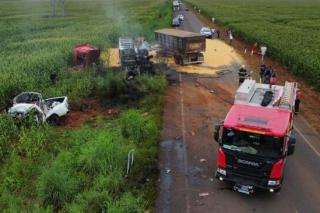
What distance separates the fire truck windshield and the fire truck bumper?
1.14m

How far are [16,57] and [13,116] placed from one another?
17.0m

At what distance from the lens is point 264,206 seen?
1438 centimetres

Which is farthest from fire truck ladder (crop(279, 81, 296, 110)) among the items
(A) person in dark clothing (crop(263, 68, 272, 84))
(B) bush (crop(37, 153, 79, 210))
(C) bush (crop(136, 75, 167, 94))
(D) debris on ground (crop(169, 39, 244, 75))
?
(D) debris on ground (crop(169, 39, 244, 75))

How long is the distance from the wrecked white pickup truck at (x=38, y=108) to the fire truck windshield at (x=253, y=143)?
988 cm

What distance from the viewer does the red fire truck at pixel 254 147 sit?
537 inches

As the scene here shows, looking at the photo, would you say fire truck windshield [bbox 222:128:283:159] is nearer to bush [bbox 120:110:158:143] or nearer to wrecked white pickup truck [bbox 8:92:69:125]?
bush [bbox 120:110:158:143]

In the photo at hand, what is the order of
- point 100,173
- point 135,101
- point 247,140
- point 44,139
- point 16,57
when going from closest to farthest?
point 247,140 → point 100,173 → point 44,139 → point 135,101 → point 16,57

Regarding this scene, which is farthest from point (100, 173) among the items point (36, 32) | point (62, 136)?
point (36, 32)

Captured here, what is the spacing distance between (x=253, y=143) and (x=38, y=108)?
36.0 feet

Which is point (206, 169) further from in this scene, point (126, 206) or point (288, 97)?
point (126, 206)

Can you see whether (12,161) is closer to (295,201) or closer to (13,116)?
(13,116)

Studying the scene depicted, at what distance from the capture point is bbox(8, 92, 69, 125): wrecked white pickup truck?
19.9 m

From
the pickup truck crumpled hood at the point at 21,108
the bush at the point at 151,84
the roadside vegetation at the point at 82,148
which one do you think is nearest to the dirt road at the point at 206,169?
the roadside vegetation at the point at 82,148

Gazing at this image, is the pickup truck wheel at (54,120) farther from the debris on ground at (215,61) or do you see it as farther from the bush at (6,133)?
the debris on ground at (215,61)
